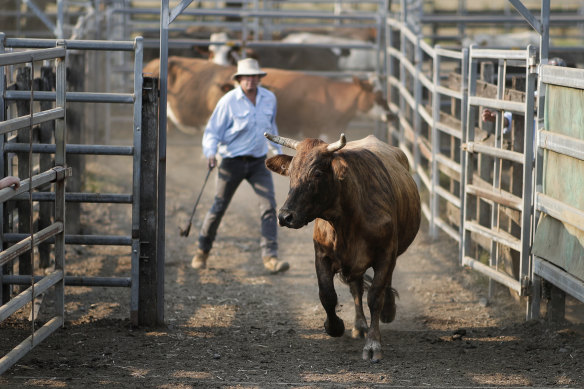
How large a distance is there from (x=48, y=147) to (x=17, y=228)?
1.44 m

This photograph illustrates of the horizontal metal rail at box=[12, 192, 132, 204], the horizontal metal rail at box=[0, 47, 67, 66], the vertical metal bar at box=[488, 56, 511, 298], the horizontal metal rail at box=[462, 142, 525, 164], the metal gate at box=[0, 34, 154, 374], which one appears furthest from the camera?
the vertical metal bar at box=[488, 56, 511, 298]

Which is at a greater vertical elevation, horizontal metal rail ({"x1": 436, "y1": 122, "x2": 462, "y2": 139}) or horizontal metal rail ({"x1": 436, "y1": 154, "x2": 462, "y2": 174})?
horizontal metal rail ({"x1": 436, "y1": 122, "x2": 462, "y2": 139})

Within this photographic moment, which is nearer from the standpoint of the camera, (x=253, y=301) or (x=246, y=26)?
(x=253, y=301)

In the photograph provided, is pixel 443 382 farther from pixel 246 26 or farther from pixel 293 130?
pixel 246 26

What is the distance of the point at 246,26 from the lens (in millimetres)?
14047

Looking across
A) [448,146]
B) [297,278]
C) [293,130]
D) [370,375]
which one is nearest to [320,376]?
[370,375]

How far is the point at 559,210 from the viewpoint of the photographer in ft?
19.2

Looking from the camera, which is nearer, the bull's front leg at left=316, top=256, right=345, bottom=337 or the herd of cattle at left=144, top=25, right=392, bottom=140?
the bull's front leg at left=316, top=256, right=345, bottom=337

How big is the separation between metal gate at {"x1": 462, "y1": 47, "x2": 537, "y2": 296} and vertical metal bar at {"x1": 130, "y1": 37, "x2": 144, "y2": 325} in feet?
8.66

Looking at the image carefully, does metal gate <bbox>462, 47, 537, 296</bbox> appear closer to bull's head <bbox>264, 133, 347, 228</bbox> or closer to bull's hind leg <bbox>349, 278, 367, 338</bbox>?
bull's hind leg <bbox>349, 278, 367, 338</bbox>

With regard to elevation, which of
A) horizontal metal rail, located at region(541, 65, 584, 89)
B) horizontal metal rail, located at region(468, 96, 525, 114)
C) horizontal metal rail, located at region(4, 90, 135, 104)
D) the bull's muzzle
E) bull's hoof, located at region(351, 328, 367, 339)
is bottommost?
bull's hoof, located at region(351, 328, 367, 339)

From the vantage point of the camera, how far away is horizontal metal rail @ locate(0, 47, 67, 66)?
14.8 ft

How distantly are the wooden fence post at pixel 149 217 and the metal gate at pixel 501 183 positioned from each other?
2.55 metres

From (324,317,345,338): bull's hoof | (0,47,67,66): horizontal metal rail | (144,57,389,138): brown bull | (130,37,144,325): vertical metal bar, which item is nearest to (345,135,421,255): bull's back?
(324,317,345,338): bull's hoof
